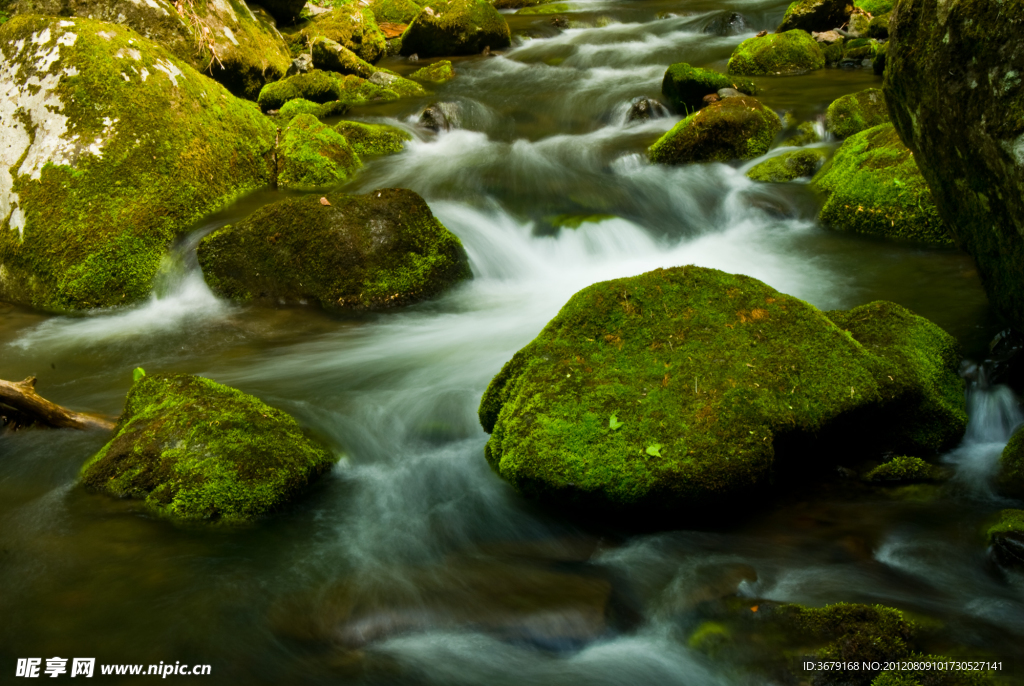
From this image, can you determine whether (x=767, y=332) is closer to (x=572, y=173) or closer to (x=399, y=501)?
(x=399, y=501)

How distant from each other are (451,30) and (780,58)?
712 centimetres

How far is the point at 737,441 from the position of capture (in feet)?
13.5

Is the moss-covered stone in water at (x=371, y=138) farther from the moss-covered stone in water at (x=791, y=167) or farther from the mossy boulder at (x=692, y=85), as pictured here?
the moss-covered stone in water at (x=791, y=167)

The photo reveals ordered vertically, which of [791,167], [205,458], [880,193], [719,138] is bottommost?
[205,458]

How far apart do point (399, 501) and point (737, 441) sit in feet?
6.77

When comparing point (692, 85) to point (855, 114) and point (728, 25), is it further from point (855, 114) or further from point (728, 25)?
point (728, 25)

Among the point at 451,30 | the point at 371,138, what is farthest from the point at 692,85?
the point at 451,30

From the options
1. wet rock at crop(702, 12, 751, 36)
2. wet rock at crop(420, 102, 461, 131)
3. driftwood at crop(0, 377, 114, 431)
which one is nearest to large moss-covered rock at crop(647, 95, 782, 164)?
wet rock at crop(420, 102, 461, 131)

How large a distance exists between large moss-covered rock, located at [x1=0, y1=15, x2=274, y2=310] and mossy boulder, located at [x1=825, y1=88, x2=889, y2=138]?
7429 mm

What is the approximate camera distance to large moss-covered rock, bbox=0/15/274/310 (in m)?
7.70

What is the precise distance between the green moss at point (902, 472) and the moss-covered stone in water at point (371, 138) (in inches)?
330

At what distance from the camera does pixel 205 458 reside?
175 inches

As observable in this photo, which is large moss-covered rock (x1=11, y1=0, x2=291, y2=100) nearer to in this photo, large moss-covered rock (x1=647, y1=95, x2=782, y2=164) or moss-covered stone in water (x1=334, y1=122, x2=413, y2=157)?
moss-covered stone in water (x1=334, y1=122, x2=413, y2=157)

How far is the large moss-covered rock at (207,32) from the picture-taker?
36.6 ft
